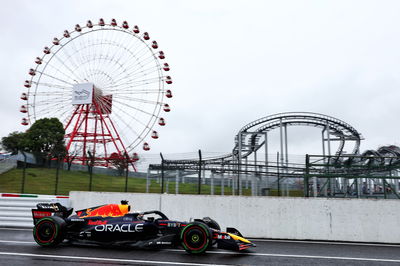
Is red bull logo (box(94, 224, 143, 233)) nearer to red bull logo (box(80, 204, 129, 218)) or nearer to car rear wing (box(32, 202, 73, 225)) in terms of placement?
red bull logo (box(80, 204, 129, 218))

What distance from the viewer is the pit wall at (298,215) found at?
960 centimetres

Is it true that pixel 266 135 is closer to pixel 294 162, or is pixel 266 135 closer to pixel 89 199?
pixel 294 162

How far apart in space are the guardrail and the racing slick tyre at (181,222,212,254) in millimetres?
6810

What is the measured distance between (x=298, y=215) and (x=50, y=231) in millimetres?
7181

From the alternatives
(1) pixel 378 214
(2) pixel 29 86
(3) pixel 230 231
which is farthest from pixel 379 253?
(2) pixel 29 86

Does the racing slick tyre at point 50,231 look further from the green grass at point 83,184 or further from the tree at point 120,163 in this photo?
the green grass at point 83,184

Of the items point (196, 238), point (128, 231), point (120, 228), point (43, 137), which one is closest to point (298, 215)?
point (196, 238)

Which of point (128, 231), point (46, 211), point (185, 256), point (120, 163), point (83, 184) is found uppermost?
point (120, 163)

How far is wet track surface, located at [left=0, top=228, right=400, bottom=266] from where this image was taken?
5.95m

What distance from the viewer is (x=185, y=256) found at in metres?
6.56

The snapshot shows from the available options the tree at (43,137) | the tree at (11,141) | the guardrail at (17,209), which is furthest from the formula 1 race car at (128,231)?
the tree at (11,141)

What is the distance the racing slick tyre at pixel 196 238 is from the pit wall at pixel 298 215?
3.82m

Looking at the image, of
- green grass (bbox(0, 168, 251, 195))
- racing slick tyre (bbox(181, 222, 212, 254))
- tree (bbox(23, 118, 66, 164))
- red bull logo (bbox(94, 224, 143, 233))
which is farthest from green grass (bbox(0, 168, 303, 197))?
tree (bbox(23, 118, 66, 164))

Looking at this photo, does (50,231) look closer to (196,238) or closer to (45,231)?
(45,231)
